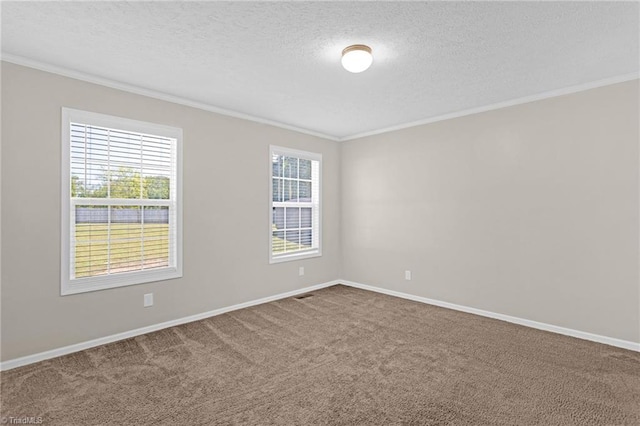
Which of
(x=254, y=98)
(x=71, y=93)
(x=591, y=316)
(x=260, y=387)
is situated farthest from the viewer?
(x=254, y=98)

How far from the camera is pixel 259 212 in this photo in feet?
14.7

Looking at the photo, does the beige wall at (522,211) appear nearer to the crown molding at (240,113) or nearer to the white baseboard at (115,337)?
the crown molding at (240,113)

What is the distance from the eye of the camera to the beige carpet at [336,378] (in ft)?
6.79

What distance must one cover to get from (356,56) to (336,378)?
2466 millimetres

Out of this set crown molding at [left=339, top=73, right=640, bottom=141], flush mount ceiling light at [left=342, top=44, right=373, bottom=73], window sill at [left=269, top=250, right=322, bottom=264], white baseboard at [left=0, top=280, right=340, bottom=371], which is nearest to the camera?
flush mount ceiling light at [left=342, top=44, right=373, bottom=73]

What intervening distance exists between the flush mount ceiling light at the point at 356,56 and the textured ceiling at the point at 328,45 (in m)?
0.05

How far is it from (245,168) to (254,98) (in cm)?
97

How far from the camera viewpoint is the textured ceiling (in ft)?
6.79

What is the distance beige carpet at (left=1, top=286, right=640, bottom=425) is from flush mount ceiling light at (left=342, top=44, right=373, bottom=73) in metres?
2.43

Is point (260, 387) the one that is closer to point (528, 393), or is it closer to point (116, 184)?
point (528, 393)

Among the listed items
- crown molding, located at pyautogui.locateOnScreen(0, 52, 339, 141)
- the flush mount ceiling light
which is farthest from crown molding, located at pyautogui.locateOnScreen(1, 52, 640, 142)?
the flush mount ceiling light

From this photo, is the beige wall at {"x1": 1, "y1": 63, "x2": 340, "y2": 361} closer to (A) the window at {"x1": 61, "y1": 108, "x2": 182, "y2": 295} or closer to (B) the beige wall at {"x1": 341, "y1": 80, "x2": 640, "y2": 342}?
(A) the window at {"x1": 61, "y1": 108, "x2": 182, "y2": 295}

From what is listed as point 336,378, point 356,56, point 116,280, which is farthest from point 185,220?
point 356,56

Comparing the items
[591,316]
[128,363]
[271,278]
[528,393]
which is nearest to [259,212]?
[271,278]
